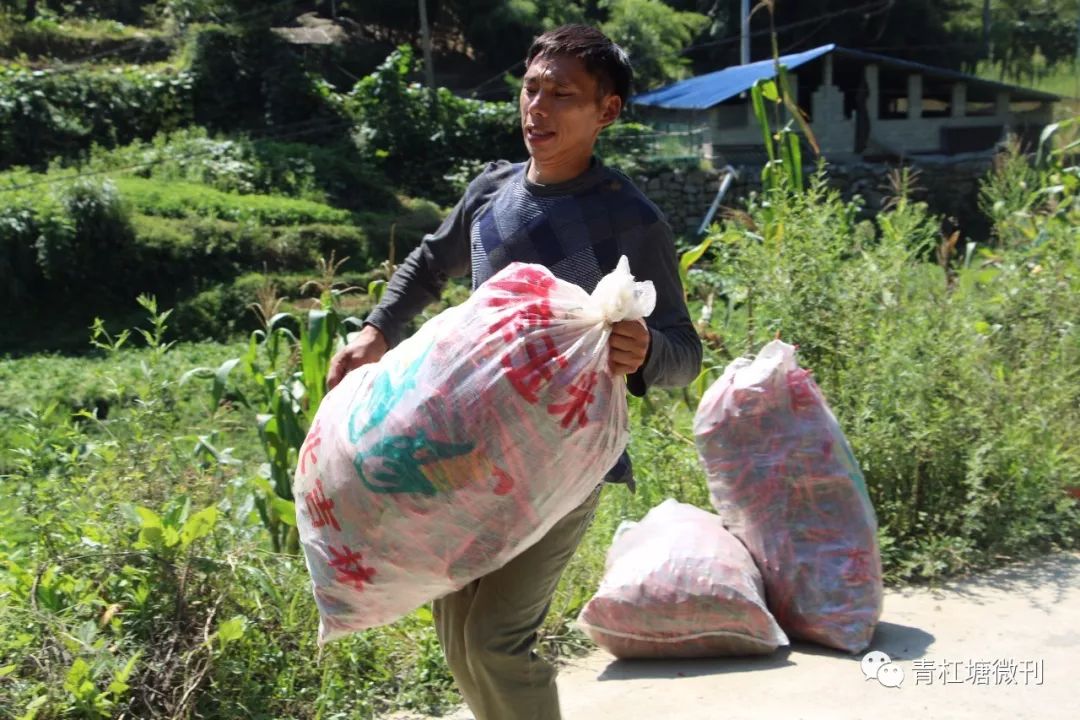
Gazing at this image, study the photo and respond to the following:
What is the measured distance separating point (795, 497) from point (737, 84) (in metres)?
18.0

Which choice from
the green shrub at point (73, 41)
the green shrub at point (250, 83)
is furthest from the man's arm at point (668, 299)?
the green shrub at point (73, 41)

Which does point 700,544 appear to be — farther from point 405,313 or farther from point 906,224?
point 906,224

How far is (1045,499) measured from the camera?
395 cm

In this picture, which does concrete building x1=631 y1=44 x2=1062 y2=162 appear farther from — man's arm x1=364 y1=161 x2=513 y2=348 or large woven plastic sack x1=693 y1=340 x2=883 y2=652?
man's arm x1=364 y1=161 x2=513 y2=348

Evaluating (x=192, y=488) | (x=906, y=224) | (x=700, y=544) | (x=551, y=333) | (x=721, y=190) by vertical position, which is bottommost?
(x=721, y=190)

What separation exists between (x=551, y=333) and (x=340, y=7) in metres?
24.8

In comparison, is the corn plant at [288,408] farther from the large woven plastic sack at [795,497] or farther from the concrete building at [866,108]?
the concrete building at [866,108]

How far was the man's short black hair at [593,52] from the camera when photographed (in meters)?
2.22

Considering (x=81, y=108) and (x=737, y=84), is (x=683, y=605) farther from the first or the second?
(x=737, y=84)

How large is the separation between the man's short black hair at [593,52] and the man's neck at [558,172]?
0.50 feet

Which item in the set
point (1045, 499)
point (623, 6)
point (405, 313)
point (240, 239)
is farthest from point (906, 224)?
point (623, 6)

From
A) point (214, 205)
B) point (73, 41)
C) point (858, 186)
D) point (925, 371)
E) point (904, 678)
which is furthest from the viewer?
point (73, 41)

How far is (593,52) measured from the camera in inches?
87.4

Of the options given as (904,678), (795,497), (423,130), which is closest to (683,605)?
(795,497)
